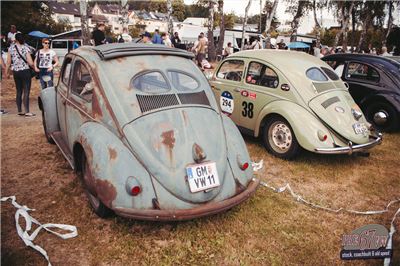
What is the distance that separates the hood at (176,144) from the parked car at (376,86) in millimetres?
5384

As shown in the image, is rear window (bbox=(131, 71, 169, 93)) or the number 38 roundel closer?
rear window (bbox=(131, 71, 169, 93))

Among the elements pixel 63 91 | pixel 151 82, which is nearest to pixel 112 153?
pixel 151 82

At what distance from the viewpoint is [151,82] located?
3.61 meters

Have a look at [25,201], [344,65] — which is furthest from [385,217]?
[344,65]

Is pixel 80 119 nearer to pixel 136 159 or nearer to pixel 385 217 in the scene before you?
pixel 136 159

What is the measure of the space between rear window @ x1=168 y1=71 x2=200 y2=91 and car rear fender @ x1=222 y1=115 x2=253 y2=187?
0.58 metres

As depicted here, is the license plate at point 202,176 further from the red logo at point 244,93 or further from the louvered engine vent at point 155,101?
the red logo at point 244,93

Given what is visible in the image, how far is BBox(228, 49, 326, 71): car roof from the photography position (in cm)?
555

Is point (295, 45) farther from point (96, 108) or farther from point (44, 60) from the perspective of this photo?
point (96, 108)

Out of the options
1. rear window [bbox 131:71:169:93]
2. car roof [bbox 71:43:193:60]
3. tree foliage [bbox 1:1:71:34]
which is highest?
tree foliage [bbox 1:1:71:34]

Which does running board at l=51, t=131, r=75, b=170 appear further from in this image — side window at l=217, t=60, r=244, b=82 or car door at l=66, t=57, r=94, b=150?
side window at l=217, t=60, r=244, b=82

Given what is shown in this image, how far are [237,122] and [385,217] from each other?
9.98 feet

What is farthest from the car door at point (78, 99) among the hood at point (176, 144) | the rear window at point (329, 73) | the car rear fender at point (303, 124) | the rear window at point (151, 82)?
the rear window at point (329, 73)

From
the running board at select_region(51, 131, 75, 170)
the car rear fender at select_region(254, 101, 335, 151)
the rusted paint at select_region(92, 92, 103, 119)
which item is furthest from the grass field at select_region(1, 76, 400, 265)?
the rusted paint at select_region(92, 92, 103, 119)
